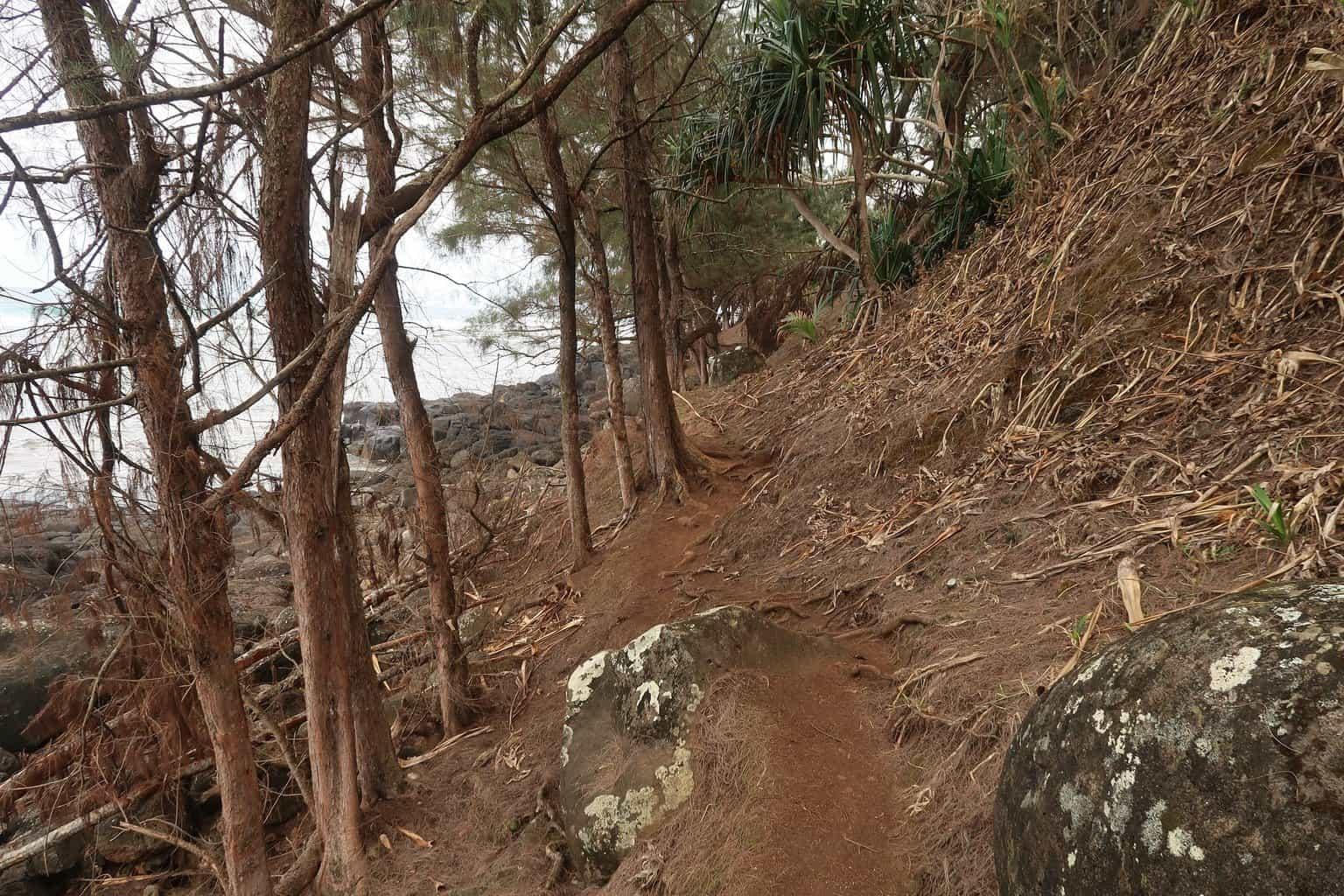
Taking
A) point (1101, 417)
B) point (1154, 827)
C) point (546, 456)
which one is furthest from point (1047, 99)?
point (546, 456)

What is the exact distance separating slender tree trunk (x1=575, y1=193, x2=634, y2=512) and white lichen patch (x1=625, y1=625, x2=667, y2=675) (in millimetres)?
3020

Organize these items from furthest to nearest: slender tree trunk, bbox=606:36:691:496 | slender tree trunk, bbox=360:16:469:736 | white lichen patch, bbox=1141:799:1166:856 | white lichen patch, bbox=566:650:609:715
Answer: slender tree trunk, bbox=606:36:691:496 < slender tree trunk, bbox=360:16:469:736 < white lichen patch, bbox=566:650:609:715 < white lichen patch, bbox=1141:799:1166:856

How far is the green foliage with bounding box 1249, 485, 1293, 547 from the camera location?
7.49 feet

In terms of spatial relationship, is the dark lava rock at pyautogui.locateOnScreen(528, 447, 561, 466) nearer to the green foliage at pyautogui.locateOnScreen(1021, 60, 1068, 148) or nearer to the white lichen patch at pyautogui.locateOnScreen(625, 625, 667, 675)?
the green foliage at pyautogui.locateOnScreen(1021, 60, 1068, 148)

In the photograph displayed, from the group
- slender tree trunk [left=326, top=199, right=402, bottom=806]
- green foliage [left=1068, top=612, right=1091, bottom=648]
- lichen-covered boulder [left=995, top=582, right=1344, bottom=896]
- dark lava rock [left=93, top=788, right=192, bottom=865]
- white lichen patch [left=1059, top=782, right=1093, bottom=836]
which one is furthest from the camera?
dark lava rock [left=93, top=788, right=192, bottom=865]

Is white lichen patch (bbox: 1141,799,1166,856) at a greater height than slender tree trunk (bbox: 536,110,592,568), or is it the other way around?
slender tree trunk (bbox: 536,110,592,568)

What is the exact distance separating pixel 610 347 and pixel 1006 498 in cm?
347

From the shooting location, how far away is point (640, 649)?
335 cm

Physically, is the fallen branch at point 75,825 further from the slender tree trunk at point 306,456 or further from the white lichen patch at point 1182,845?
the white lichen patch at point 1182,845

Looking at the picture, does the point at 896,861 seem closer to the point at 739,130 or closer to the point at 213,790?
the point at 213,790

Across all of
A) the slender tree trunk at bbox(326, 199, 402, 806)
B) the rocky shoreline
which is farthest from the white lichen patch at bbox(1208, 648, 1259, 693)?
the rocky shoreline

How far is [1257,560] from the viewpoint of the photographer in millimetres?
2375

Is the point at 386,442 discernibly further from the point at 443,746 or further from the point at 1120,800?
the point at 1120,800

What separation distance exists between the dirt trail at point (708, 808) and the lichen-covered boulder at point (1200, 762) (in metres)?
0.94
